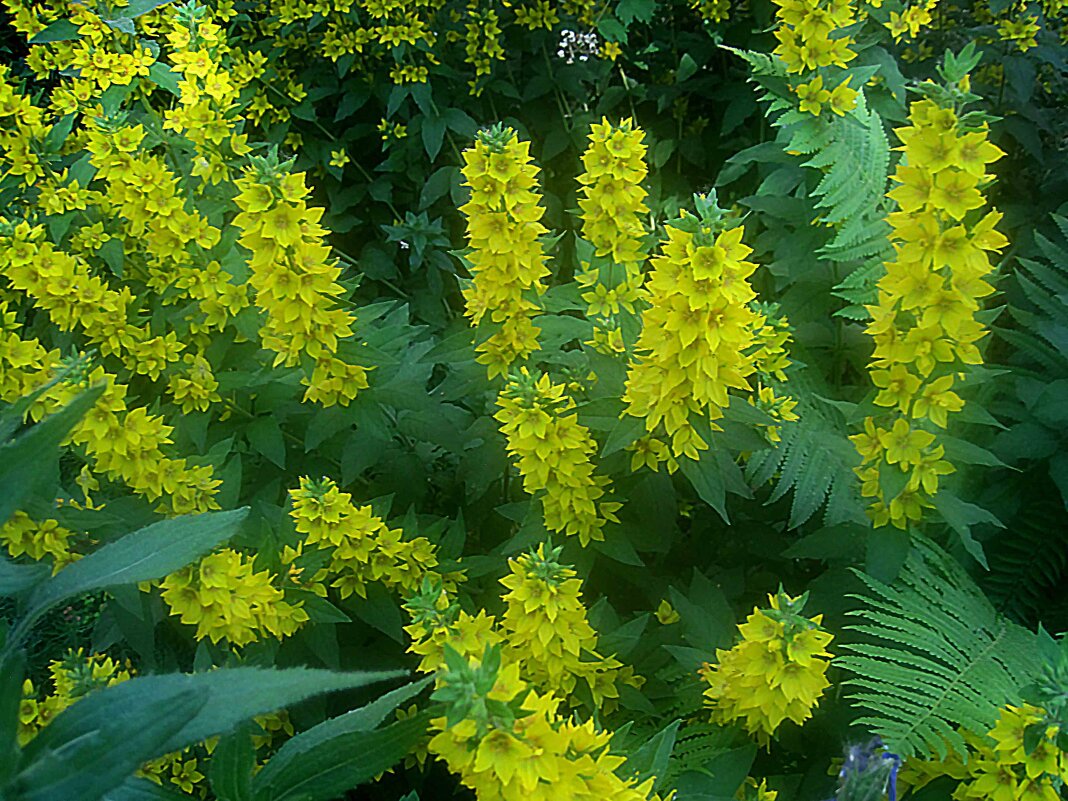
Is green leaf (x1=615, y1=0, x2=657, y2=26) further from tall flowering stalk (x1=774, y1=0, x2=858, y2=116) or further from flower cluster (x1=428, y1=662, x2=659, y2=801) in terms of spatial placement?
flower cluster (x1=428, y1=662, x2=659, y2=801)

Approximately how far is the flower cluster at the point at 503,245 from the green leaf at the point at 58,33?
1.47 m

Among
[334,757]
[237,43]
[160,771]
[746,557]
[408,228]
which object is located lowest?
[746,557]

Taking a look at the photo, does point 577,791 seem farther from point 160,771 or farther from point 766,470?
point 160,771

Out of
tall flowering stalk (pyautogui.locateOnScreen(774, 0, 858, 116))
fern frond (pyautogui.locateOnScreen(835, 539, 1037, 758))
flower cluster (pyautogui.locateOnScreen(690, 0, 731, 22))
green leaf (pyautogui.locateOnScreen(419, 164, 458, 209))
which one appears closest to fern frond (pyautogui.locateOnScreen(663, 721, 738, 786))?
fern frond (pyautogui.locateOnScreen(835, 539, 1037, 758))

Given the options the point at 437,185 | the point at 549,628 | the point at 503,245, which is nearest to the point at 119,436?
the point at 503,245

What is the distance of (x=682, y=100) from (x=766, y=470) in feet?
6.41

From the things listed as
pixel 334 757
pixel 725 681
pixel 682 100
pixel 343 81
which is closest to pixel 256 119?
pixel 343 81

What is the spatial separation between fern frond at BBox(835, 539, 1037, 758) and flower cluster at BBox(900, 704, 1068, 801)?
0.04m

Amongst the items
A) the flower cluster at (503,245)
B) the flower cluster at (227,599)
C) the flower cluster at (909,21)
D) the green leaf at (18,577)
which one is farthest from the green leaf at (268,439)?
the flower cluster at (909,21)

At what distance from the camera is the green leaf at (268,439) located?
2.03 metres

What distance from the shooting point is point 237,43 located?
3.49 meters

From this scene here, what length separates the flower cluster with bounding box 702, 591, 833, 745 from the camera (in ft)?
4.49

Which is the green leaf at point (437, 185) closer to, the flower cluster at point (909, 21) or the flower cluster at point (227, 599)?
the flower cluster at point (909, 21)

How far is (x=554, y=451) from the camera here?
168 centimetres
